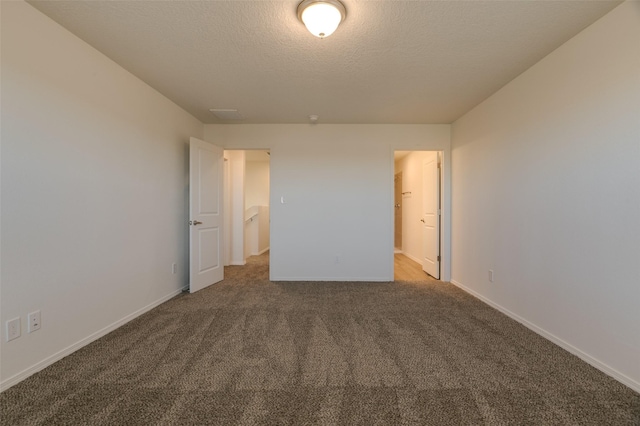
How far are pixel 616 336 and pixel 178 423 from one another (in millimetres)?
2623

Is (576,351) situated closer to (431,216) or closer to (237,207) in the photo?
(431,216)

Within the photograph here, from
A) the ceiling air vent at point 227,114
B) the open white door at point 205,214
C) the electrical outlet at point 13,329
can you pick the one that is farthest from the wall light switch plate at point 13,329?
the ceiling air vent at point 227,114

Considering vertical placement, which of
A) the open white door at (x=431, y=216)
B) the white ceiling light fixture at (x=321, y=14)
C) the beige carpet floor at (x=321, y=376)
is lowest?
the beige carpet floor at (x=321, y=376)

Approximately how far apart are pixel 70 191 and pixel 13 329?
928 mm

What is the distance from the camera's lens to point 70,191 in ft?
6.41

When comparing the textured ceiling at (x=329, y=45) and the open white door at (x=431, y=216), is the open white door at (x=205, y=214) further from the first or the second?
the open white door at (x=431, y=216)

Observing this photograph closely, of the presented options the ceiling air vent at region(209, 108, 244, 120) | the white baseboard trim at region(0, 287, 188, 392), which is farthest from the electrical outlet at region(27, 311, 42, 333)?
the ceiling air vent at region(209, 108, 244, 120)

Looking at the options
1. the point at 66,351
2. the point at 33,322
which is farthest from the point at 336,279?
the point at 33,322

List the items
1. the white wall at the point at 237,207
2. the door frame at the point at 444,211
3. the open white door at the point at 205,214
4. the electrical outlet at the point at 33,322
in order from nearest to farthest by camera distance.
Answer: the electrical outlet at the point at 33,322, the open white door at the point at 205,214, the door frame at the point at 444,211, the white wall at the point at 237,207

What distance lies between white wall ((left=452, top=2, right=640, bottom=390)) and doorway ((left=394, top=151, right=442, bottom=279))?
1.11 meters

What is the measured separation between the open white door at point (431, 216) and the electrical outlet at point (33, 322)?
14.2 ft

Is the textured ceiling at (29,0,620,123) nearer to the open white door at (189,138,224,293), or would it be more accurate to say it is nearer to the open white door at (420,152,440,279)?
the open white door at (189,138,224,293)

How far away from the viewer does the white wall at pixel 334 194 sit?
399 cm

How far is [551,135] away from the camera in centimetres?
218
